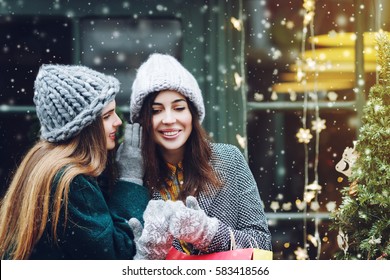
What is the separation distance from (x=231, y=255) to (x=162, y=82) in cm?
71

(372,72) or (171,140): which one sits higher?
(372,72)

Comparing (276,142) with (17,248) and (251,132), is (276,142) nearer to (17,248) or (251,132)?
(251,132)

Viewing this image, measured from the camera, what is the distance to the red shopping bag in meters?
2.82

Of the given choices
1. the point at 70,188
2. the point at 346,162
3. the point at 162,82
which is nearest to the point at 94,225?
the point at 70,188

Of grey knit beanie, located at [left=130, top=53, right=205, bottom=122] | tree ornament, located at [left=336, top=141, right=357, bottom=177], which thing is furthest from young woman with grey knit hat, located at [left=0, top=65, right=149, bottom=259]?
tree ornament, located at [left=336, top=141, right=357, bottom=177]

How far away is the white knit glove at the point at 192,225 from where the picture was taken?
2.79 metres

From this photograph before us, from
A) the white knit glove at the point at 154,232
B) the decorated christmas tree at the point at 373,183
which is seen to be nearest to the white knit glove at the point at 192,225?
the white knit glove at the point at 154,232

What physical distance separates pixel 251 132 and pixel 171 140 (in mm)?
648

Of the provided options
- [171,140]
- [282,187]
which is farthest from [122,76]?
[282,187]

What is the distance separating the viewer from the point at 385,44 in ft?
10.2

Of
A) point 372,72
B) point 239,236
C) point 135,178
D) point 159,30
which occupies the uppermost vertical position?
point 159,30

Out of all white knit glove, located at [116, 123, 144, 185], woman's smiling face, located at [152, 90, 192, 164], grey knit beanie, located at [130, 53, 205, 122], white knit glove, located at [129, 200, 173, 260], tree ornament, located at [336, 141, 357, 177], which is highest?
grey knit beanie, located at [130, 53, 205, 122]

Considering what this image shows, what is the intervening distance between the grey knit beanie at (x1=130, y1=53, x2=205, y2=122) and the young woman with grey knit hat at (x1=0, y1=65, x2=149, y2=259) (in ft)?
0.42

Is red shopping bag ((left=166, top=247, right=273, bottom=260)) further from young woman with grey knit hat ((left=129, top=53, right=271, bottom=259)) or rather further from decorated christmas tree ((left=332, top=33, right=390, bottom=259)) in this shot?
decorated christmas tree ((left=332, top=33, right=390, bottom=259))
